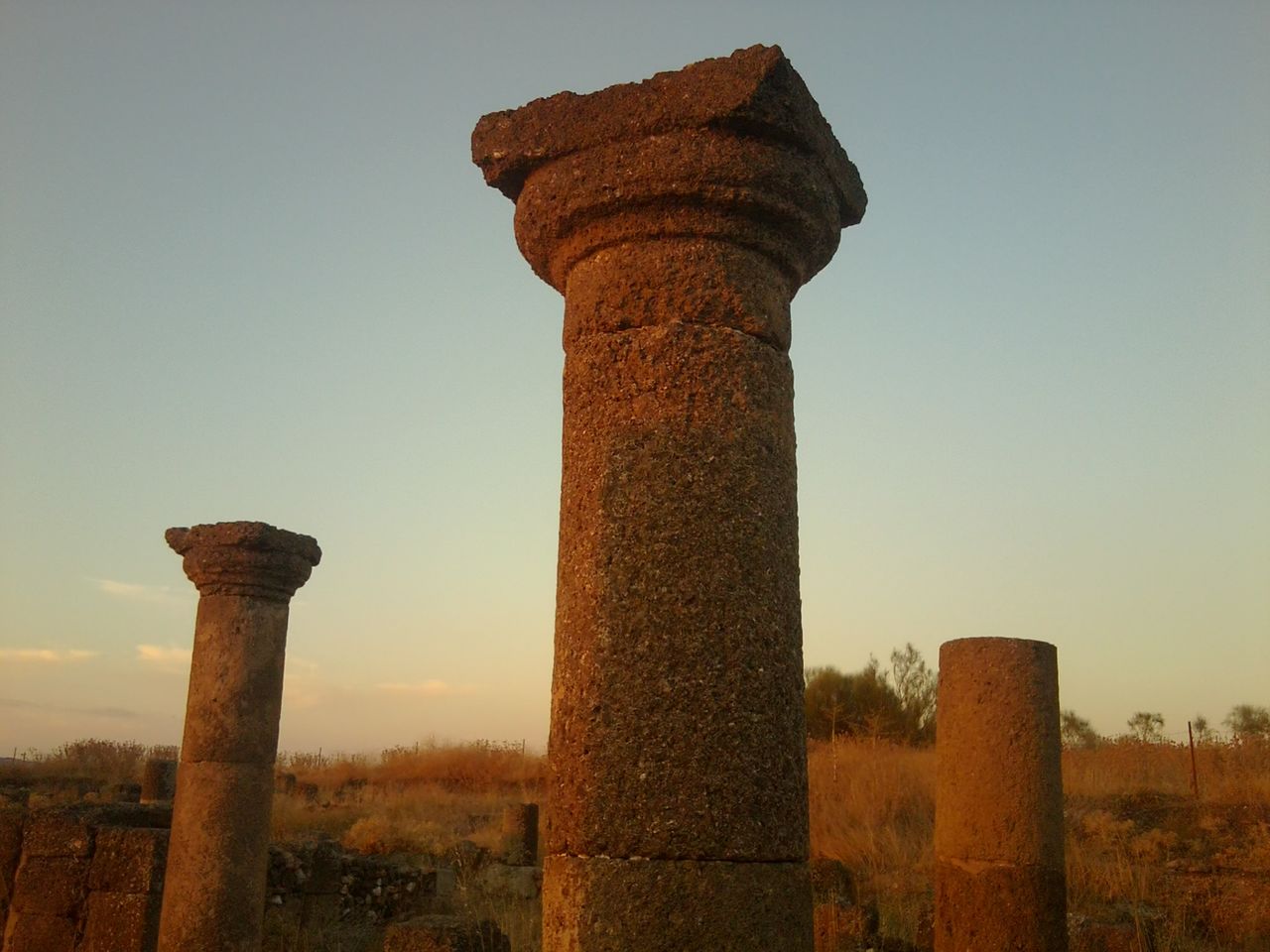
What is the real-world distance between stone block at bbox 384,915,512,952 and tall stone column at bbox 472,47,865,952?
367 centimetres

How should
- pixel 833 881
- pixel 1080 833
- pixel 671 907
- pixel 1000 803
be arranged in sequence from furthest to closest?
pixel 1080 833 < pixel 833 881 < pixel 1000 803 < pixel 671 907

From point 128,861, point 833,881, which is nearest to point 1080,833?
point 833,881

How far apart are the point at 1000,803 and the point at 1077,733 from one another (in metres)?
24.1

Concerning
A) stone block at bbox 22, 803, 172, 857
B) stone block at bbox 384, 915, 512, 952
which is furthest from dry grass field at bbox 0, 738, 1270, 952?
stone block at bbox 384, 915, 512, 952

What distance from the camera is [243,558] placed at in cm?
876

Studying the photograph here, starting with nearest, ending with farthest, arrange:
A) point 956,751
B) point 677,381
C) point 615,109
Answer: point 677,381
point 615,109
point 956,751

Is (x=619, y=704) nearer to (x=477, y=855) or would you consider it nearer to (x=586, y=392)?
(x=586, y=392)

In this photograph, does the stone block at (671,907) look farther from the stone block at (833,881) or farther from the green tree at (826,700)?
the green tree at (826,700)

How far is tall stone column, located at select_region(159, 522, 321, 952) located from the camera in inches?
327

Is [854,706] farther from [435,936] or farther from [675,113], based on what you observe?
[675,113]

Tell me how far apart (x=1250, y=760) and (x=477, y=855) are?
12.2 metres

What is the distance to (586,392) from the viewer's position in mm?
3527

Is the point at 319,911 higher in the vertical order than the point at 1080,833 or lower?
lower

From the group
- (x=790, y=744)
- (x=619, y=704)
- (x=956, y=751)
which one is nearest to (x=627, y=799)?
(x=619, y=704)
